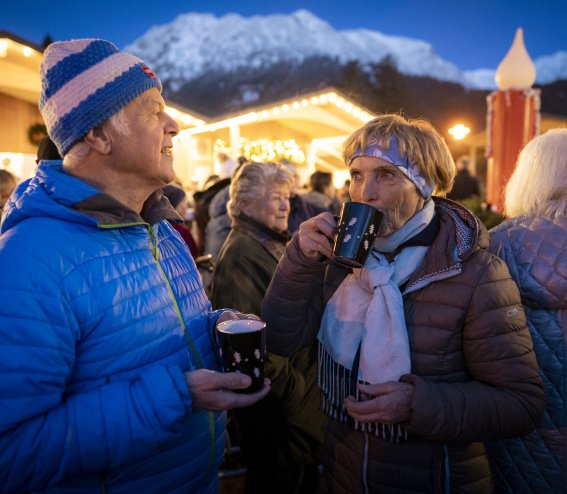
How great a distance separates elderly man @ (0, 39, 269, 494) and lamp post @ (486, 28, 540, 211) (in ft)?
23.5

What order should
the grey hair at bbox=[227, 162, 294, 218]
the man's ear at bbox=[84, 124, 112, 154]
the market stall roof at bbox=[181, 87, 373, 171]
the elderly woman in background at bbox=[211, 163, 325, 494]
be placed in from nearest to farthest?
the man's ear at bbox=[84, 124, 112, 154] → the elderly woman in background at bbox=[211, 163, 325, 494] → the grey hair at bbox=[227, 162, 294, 218] → the market stall roof at bbox=[181, 87, 373, 171]

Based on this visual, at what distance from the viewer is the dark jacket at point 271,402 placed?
2734 mm

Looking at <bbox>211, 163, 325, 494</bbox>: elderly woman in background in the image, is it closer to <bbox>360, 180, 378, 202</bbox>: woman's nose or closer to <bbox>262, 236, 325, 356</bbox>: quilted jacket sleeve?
<bbox>262, 236, 325, 356</bbox>: quilted jacket sleeve

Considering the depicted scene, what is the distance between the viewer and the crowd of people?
3.86 feet

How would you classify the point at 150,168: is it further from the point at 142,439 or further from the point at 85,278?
the point at 142,439

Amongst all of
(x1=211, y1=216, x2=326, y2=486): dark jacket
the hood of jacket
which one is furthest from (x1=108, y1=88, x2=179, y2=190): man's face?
(x1=211, y1=216, x2=326, y2=486): dark jacket

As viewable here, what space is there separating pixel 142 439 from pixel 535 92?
8626 millimetres

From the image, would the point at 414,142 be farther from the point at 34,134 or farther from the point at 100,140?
the point at 34,134

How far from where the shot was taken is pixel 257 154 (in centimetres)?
932

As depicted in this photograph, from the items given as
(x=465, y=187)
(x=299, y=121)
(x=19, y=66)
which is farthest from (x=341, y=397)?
(x=299, y=121)

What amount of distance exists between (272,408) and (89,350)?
1.72m

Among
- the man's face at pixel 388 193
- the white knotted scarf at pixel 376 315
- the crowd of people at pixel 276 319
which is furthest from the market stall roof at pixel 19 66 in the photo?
the white knotted scarf at pixel 376 315

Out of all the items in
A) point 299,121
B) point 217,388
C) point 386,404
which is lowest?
point 386,404

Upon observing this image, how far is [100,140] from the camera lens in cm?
139
